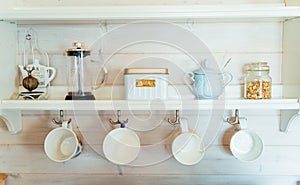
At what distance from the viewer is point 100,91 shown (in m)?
1.38

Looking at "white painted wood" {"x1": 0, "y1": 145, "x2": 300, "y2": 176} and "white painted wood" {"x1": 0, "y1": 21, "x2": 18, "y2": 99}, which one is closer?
"white painted wood" {"x1": 0, "y1": 21, "x2": 18, "y2": 99}

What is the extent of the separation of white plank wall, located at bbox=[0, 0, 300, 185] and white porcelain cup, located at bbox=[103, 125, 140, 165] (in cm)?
5

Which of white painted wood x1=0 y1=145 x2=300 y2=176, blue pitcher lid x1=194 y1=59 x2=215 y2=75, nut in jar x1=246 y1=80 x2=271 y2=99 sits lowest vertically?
white painted wood x1=0 y1=145 x2=300 y2=176

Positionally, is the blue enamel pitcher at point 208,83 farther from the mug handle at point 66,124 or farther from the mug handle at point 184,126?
the mug handle at point 66,124

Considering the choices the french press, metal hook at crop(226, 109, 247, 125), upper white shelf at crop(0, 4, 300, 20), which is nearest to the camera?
upper white shelf at crop(0, 4, 300, 20)

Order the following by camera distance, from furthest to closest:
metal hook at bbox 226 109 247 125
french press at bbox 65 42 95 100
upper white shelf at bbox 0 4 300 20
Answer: metal hook at bbox 226 109 247 125, french press at bbox 65 42 95 100, upper white shelf at bbox 0 4 300 20

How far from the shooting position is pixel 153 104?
3.92ft

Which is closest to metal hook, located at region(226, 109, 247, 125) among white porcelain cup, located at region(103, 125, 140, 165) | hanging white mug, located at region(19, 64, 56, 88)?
white porcelain cup, located at region(103, 125, 140, 165)

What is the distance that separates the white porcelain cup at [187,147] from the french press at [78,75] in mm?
366

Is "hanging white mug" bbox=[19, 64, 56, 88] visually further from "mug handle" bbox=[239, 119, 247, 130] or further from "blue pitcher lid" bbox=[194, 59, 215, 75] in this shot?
"mug handle" bbox=[239, 119, 247, 130]

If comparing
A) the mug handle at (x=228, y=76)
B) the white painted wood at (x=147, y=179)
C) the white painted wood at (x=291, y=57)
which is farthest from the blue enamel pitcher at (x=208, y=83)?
the white painted wood at (x=147, y=179)

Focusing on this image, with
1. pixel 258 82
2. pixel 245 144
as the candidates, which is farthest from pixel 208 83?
pixel 245 144

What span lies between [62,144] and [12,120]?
0.21 metres

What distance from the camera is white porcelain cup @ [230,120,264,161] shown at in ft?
4.40
